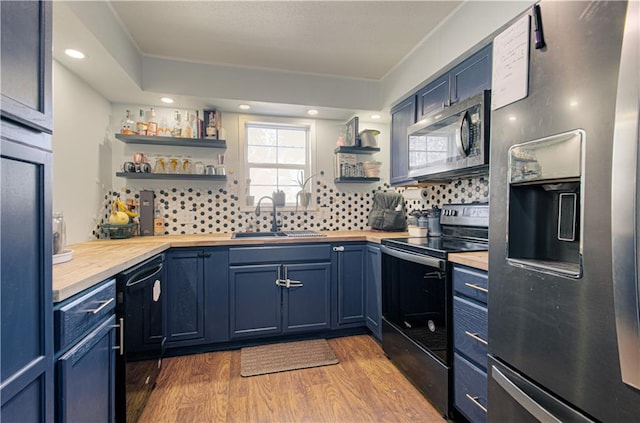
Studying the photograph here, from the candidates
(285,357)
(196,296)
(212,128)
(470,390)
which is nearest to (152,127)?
(212,128)

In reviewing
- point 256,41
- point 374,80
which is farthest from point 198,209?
point 374,80

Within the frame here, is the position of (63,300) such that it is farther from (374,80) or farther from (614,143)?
(374,80)

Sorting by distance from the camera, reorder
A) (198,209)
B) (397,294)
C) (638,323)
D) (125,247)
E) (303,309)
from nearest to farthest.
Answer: (638,323) → (125,247) → (397,294) → (303,309) → (198,209)

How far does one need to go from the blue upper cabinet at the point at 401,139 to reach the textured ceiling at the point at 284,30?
426 mm

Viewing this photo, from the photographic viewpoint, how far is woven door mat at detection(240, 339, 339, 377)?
2.07 m

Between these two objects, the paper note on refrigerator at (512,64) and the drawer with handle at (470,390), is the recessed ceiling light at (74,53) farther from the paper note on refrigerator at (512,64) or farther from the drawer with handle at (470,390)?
the drawer with handle at (470,390)

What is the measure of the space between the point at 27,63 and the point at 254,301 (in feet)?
6.42

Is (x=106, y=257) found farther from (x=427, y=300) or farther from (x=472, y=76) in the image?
(x=472, y=76)

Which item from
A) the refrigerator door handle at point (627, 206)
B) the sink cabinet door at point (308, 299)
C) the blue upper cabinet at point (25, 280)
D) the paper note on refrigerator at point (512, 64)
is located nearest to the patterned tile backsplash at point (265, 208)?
the sink cabinet door at point (308, 299)

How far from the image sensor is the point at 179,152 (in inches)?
109

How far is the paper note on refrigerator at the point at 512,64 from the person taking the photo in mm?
940

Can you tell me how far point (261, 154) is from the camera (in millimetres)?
3070

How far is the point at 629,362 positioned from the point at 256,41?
2585mm

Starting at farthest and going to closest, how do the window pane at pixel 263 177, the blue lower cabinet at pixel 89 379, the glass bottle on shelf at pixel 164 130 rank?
the window pane at pixel 263 177
the glass bottle on shelf at pixel 164 130
the blue lower cabinet at pixel 89 379
